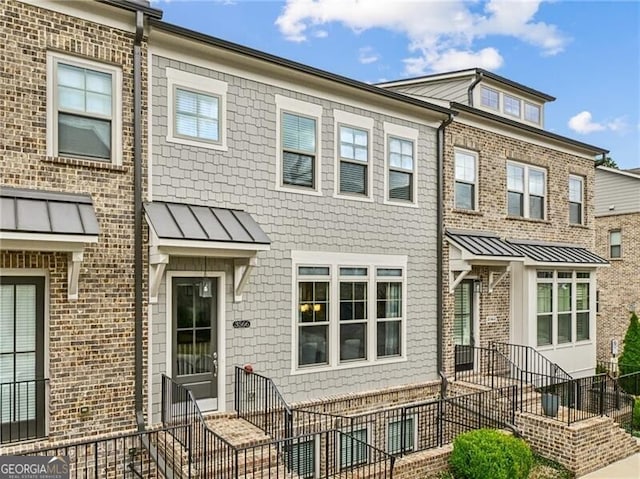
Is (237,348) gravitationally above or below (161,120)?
below

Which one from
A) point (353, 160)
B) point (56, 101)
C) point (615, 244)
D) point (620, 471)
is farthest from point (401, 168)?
point (615, 244)

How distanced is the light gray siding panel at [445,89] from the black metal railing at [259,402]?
9.37 metres

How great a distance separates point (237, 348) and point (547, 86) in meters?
13.2

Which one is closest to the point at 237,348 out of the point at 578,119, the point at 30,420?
the point at 30,420

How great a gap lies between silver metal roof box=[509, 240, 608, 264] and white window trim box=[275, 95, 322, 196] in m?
5.85

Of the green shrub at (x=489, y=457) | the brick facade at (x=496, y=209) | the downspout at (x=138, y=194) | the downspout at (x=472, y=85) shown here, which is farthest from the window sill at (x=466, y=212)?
the downspout at (x=138, y=194)

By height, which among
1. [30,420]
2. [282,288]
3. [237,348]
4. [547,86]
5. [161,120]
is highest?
[547,86]

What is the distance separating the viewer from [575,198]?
15.4m

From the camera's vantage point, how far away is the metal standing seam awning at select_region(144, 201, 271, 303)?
7133 millimetres

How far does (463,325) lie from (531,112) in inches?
288

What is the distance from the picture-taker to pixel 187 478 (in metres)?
6.47

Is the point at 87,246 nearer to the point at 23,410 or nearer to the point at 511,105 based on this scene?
the point at 23,410

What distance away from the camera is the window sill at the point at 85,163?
6709 millimetres

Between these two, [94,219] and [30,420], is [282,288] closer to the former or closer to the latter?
[94,219]
